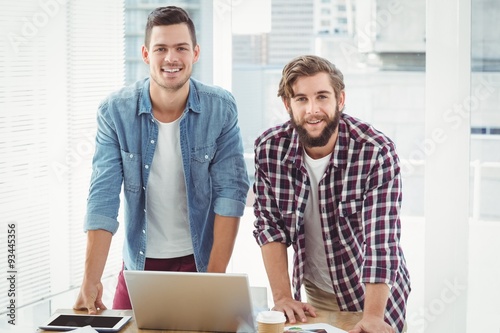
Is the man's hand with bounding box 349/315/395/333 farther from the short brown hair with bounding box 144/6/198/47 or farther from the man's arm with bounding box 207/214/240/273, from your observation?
the short brown hair with bounding box 144/6/198/47

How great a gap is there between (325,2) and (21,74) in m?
1.53

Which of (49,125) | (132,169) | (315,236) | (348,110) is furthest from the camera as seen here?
(348,110)

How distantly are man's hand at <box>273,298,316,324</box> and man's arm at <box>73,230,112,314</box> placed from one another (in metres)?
0.58

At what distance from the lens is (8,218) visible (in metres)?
3.51

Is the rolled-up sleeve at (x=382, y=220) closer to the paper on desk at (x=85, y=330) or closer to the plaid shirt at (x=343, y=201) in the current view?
the plaid shirt at (x=343, y=201)

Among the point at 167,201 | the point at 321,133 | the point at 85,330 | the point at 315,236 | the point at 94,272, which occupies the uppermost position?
the point at 321,133

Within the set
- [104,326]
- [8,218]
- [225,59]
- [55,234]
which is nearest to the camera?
[104,326]

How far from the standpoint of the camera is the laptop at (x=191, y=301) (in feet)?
6.82

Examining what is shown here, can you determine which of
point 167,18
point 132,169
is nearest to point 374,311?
point 132,169

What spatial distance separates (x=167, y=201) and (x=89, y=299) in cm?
52

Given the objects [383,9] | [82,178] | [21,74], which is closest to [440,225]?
[383,9]

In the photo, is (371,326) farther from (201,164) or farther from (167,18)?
(167,18)

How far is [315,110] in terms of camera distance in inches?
99.0

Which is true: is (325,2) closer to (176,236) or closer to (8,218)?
(176,236)
